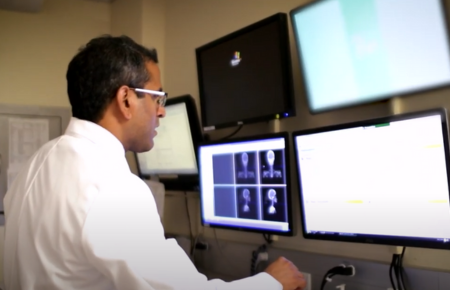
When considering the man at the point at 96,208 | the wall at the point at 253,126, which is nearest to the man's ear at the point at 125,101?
the man at the point at 96,208

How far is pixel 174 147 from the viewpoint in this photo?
2193 mm

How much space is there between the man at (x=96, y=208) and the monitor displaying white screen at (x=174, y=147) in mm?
878

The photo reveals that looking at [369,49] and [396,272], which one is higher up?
[369,49]

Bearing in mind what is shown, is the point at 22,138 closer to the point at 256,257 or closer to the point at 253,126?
the point at 253,126

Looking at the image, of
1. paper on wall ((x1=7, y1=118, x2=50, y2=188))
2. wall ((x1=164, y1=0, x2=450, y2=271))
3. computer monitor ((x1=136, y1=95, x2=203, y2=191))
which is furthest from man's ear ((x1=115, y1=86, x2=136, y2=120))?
paper on wall ((x1=7, y1=118, x2=50, y2=188))

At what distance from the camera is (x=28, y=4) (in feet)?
8.29

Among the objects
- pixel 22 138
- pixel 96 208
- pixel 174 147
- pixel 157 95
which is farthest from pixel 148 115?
pixel 22 138

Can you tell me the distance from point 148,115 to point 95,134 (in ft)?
0.63

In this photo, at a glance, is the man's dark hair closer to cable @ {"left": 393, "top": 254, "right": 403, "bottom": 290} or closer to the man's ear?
the man's ear

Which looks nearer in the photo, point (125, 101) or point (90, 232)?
point (90, 232)

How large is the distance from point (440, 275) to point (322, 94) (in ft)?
2.19

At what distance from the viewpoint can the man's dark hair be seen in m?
1.18

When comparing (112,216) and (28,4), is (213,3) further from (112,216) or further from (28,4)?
(112,216)

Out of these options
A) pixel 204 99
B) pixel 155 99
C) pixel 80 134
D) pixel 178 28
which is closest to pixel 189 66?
pixel 178 28
